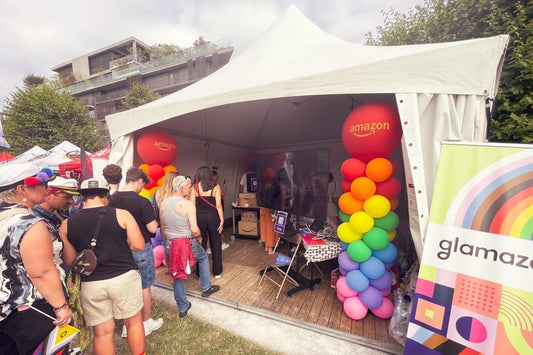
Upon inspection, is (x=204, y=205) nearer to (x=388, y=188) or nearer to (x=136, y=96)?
(x=388, y=188)

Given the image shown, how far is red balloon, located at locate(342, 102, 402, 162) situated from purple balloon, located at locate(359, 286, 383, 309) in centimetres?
151

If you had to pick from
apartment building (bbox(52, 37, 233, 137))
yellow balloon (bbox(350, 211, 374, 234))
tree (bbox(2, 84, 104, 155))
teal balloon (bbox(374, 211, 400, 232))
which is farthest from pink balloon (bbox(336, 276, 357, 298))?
apartment building (bbox(52, 37, 233, 137))

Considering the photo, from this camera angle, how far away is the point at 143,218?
2119 millimetres

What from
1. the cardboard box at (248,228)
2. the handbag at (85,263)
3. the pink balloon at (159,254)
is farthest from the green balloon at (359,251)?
the pink balloon at (159,254)

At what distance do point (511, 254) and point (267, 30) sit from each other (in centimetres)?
539

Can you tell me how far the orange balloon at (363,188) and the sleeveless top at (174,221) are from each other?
6.72ft

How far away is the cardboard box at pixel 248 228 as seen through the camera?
202 inches

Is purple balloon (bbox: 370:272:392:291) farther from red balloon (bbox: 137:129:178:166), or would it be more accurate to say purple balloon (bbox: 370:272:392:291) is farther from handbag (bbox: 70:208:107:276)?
red balloon (bbox: 137:129:178:166)

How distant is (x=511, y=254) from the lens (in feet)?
3.91

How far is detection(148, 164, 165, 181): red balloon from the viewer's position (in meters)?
3.74

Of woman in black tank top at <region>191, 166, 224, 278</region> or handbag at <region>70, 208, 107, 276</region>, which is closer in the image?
handbag at <region>70, 208, 107, 276</region>

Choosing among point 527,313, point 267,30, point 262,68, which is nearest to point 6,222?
point 527,313

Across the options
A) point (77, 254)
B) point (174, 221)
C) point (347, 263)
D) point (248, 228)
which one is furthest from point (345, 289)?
point (248, 228)

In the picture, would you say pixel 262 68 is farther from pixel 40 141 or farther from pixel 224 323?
pixel 40 141
